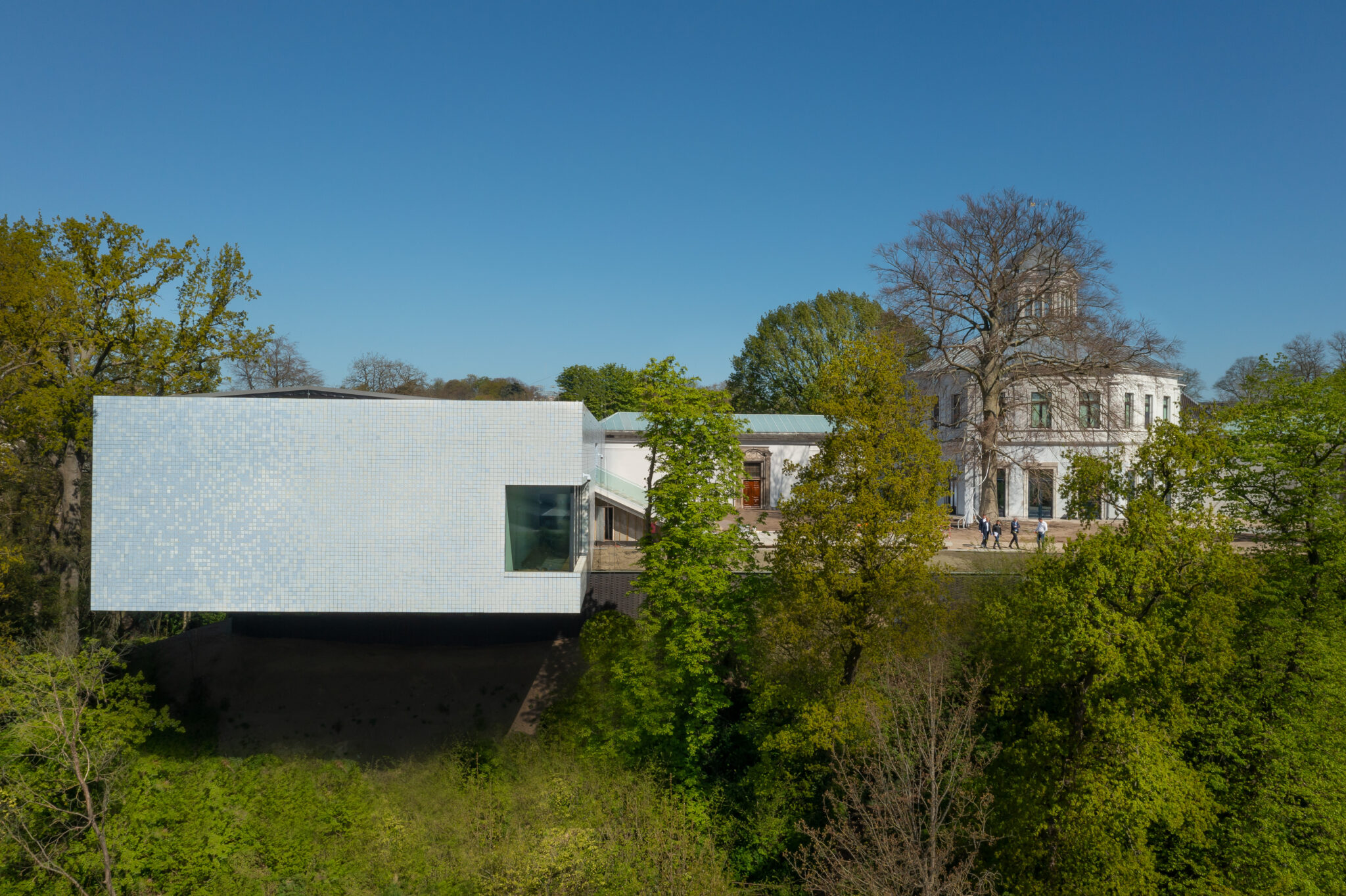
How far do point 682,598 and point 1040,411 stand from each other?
20370 mm

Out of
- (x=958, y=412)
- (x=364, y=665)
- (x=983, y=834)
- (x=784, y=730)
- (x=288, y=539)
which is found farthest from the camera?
(x=958, y=412)

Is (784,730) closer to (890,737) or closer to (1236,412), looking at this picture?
(890,737)

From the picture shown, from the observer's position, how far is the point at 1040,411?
29609 mm

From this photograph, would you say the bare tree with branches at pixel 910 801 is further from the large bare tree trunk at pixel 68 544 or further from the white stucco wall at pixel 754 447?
the large bare tree trunk at pixel 68 544

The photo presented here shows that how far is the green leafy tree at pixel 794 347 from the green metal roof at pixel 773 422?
10.4 meters

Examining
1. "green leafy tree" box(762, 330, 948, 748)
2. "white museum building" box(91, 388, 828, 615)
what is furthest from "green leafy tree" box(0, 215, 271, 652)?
"green leafy tree" box(762, 330, 948, 748)

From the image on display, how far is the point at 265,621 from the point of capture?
23.0 metres

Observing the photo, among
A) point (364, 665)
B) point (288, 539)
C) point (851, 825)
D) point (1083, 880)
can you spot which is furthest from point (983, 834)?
point (364, 665)

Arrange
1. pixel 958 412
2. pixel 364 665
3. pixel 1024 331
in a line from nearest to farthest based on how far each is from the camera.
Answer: pixel 364 665
pixel 1024 331
pixel 958 412

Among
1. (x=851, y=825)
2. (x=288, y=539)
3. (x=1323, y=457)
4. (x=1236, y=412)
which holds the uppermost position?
(x=1236, y=412)

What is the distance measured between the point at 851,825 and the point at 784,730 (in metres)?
3.01

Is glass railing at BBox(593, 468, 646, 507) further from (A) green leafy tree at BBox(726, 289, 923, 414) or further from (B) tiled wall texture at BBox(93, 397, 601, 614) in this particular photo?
(A) green leafy tree at BBox(726, 289, 923, 414)

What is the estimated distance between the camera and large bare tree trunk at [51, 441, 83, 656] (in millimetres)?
22375

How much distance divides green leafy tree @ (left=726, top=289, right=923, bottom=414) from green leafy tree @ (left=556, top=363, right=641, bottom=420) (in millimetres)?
9053
